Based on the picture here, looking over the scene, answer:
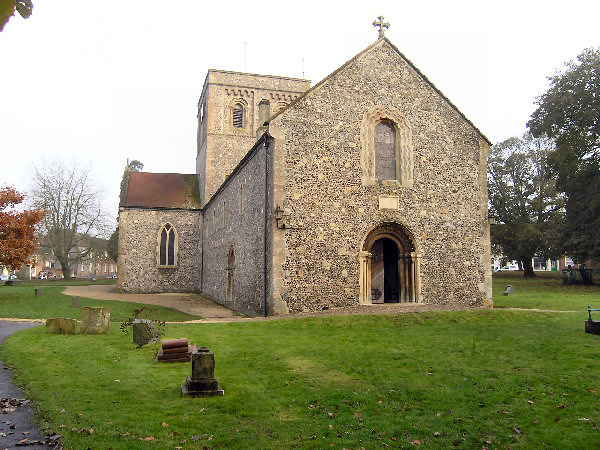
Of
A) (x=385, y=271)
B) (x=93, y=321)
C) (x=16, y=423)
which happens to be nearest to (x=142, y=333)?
(x=93, y=321)

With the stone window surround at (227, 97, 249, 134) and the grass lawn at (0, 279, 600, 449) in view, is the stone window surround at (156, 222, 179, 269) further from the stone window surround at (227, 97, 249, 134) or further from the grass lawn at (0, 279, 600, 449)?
the grass lawn at (0, 279, 600, 449)

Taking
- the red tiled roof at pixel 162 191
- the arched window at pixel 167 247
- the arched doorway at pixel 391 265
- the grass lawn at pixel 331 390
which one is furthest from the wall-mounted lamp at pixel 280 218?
the red tiled roof at pixel 162 191

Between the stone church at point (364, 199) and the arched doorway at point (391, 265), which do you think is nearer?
the stone church at point (364, 199)

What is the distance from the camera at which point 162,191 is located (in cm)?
3572

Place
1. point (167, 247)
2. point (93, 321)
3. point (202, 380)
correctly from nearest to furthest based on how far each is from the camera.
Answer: point (202, 380)
point (93, 321)
point (167, 247)

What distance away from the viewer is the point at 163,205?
34.0m

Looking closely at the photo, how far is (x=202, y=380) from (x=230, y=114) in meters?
31.4

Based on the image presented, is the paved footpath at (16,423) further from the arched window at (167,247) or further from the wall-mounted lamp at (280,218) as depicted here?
the arched window at (167,247)

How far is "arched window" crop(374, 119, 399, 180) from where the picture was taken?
18234mm

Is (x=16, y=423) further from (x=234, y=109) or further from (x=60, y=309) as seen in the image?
(x=234, y=109)

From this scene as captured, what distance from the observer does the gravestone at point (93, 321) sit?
41.0 feet

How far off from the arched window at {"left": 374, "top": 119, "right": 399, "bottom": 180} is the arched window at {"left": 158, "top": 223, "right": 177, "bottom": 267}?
19802 mm

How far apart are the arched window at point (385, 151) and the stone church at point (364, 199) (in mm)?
45

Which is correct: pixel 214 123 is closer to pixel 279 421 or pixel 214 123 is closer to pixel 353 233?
pixel 353 233
